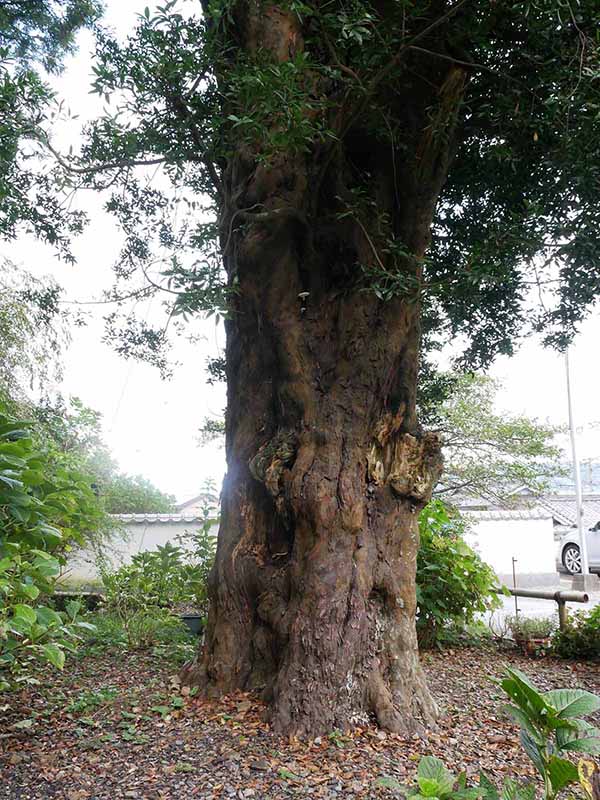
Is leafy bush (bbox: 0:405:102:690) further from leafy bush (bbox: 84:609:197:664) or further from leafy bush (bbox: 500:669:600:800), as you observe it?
leafy bush (bbox: 84:609:197:664)

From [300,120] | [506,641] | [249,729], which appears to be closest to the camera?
[300,120]

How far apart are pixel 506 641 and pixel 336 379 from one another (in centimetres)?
333

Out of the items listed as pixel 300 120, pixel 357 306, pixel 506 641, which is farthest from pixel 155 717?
pixel 506 641

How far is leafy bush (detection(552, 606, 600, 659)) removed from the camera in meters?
4.90

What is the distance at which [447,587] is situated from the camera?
16.8ft

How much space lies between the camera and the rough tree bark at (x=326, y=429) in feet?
10.8

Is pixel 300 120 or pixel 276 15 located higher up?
pixel 276 15

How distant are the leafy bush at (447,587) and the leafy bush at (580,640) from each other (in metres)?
0.57

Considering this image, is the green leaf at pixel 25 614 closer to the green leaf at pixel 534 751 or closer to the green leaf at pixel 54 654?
the green leaf at pixel 54 654

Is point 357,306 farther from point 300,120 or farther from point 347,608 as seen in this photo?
point 347,608

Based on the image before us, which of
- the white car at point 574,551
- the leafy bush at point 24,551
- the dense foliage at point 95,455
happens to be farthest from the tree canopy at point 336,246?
the white car at point 574,551

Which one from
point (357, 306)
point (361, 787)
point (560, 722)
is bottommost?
point (361, 787)

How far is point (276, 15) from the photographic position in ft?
12.5

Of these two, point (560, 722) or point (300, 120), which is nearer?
point (560, 722)
